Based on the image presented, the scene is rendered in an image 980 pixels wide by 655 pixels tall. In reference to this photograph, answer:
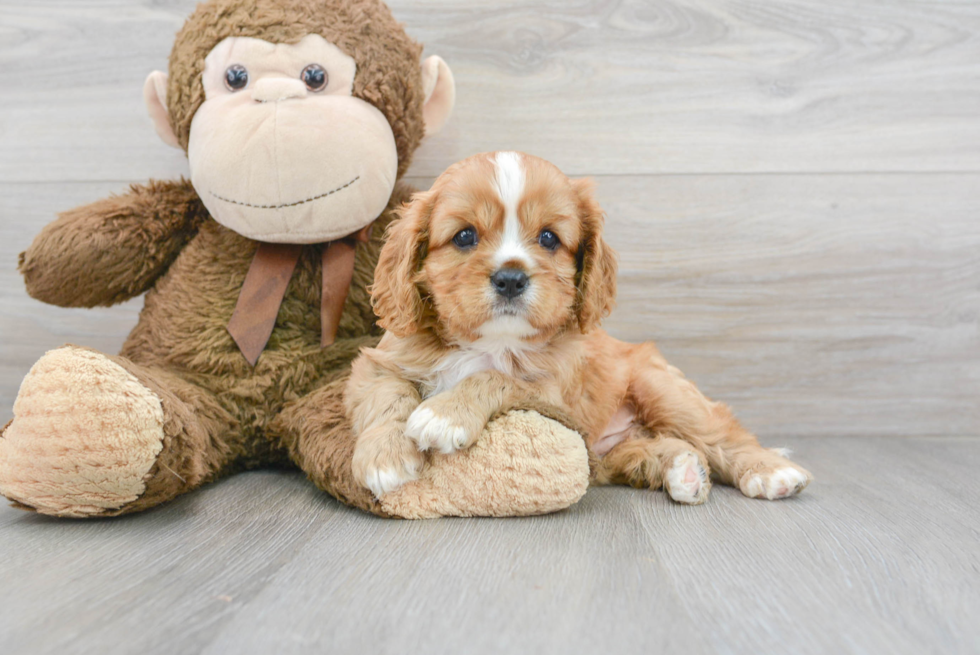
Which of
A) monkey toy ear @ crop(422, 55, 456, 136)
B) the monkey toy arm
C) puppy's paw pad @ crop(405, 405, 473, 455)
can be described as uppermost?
monkey toy ear @ crop(422, 55, 456, 136)

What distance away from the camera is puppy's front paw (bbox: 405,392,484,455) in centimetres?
143

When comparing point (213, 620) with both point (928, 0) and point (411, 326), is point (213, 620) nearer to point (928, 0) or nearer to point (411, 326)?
point (411, 326)

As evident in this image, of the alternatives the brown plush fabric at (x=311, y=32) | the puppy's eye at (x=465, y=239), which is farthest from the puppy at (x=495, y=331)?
the brown plush fabric at (x=311, y=32)

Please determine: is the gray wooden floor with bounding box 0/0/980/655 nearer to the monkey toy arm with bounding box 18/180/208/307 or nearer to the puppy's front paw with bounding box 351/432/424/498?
the monkey toy arm with bounding box 18/180/208/307

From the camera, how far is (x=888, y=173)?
2.39 meters

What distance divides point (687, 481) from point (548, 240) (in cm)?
65

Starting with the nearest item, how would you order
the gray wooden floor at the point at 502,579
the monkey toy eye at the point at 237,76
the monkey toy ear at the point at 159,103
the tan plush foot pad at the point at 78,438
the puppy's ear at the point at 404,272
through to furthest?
1. the gray wooden floor at the point at 502,579
2. the tan plush foot pad at the point at 78,438
3. the puppy's ear at the point at 404,272
4. the monkey toy eye at the point at 237,76
5. the monkey toy ear at the point at 159,103

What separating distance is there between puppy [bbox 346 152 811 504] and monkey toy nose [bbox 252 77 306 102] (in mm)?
432

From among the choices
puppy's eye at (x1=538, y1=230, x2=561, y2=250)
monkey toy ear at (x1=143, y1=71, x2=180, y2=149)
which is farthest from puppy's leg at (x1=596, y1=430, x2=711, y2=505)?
monkey toy ear at (x1=143, y1=71, x2=180, y2=149)

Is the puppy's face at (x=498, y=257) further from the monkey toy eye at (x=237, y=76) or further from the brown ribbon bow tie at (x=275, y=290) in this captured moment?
the monkey toy eye at (x=237, y=76)

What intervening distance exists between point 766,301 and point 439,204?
1378 mm

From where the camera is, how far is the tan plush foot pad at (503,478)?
1.46m

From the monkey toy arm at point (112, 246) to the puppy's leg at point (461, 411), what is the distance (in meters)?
0.96

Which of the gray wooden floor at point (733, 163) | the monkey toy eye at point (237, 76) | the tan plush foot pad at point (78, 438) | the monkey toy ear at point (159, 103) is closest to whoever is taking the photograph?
the tan plush foot pad at point (78, 438)
